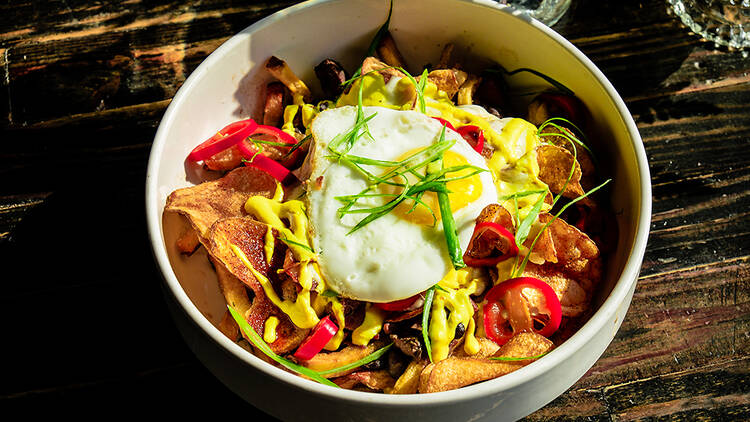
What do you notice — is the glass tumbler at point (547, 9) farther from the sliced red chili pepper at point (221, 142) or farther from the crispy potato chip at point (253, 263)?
the crispy potato chip at point (253, 263)

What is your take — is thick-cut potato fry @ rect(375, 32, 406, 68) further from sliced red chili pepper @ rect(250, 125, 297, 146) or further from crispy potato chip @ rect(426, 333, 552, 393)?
crispy potato chip @ rect(426, 333, 552, 393)

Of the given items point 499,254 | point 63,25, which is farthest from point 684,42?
point 63,25

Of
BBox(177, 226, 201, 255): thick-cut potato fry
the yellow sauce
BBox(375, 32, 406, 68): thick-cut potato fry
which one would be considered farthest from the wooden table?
BBox(375, 32, 406, 68): thick-cut potato fry

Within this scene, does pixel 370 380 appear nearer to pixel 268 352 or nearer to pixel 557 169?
pixel 268 352

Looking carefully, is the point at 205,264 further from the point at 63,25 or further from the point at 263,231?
the point at 63,25

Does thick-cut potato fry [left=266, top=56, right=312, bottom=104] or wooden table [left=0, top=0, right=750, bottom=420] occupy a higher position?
thick-cut potato fry [left=266, top=56, right=312, bottom=104]
